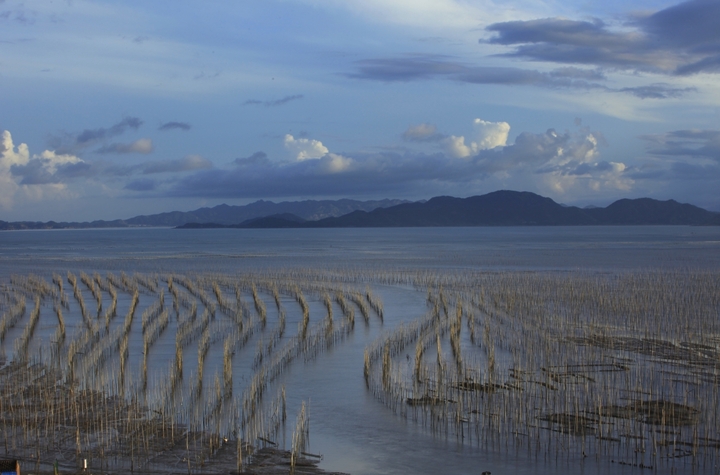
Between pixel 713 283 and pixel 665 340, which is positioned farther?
pixel 713 283

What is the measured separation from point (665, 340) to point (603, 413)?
7.98 meters

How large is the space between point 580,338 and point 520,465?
10068 millimetres

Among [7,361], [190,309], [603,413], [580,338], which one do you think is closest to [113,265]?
[190,309]

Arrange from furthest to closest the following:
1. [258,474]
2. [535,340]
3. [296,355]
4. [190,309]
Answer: [190,309], [535,340], [296,355], [258,474]

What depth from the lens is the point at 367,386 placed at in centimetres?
1535

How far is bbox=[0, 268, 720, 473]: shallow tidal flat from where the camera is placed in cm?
1084

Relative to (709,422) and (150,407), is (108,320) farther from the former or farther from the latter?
(709,422)

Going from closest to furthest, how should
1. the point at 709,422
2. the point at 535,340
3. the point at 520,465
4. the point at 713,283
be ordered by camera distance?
1. the point at 520,465
2. the point at 709,422
3. the point at 535,340
4. the point at 713,283

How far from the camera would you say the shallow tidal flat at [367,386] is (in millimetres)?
10836

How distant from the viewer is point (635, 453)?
1079cm

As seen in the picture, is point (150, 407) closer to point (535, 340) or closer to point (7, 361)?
point (7, 361)

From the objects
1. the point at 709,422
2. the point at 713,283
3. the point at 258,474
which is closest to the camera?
the point at 258,474

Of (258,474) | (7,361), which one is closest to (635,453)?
(258,474)

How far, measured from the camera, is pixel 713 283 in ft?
112
